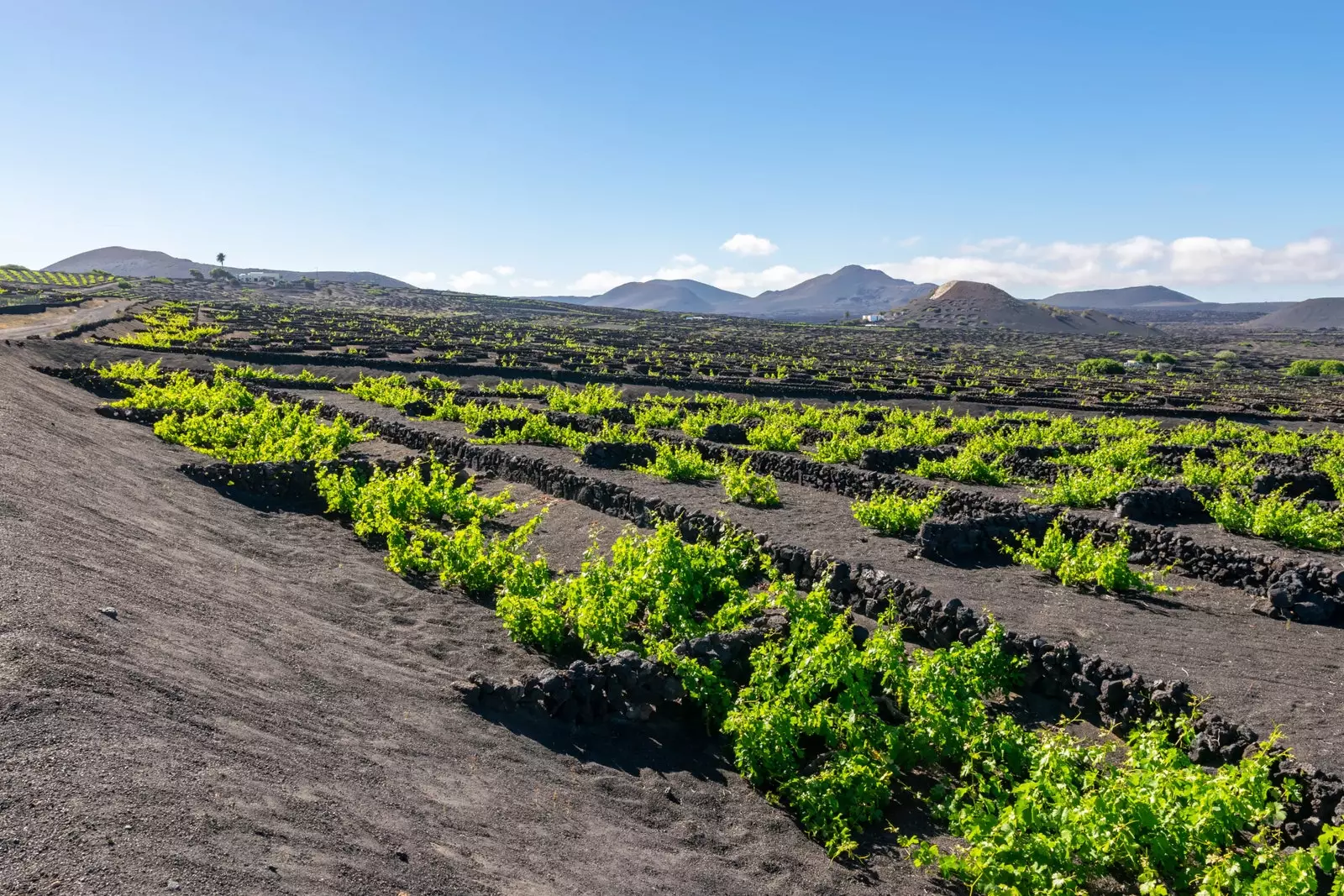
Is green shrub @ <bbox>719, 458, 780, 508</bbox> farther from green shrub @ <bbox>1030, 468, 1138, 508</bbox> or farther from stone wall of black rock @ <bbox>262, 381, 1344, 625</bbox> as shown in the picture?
green shrub @ <bbox>1030, 468, 1138, 508</bbox>

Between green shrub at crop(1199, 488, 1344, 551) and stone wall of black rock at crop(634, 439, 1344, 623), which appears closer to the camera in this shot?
stone wall of black rock at crop(634, 439, 1344, 623)

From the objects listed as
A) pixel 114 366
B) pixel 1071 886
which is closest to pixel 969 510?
pixel 1071 886

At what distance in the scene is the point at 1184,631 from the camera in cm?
1067

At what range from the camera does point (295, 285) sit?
185m

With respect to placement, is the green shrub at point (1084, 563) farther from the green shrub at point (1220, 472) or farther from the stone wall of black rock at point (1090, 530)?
the green shrub at point (1220, 472)

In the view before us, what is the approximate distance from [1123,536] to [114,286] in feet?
468

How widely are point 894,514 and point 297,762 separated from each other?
11.1 meters

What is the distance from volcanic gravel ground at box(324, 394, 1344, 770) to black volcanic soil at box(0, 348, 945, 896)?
Result: 15.6 ft

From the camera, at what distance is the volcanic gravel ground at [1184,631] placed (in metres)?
8.36

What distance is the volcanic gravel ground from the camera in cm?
836

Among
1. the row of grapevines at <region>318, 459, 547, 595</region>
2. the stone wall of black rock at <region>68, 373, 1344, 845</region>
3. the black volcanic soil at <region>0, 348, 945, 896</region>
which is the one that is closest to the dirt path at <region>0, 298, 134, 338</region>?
the row of grapevines at <region>318, 459, 547, 595</region>

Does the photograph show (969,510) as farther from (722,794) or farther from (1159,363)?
(1159,363)

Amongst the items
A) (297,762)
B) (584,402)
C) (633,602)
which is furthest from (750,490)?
(584,402)

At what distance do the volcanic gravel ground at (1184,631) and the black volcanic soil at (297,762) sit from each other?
4.75m
